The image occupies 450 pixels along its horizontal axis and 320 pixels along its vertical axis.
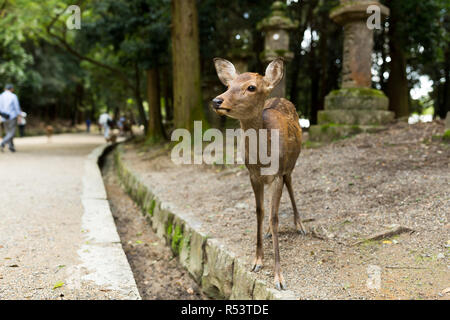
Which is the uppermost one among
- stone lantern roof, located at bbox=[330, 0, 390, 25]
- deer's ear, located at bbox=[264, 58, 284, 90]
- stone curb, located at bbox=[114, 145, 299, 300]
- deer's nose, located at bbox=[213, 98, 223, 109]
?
stone lantern roof, located at bbox=[330, 0, 390, 25]

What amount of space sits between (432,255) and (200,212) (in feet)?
9.89

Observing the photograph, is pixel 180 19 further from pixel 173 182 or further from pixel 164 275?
pixel 164 275

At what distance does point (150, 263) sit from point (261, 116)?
299cm

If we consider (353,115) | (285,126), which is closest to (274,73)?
(285,126)

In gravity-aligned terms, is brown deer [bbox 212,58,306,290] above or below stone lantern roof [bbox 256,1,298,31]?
below

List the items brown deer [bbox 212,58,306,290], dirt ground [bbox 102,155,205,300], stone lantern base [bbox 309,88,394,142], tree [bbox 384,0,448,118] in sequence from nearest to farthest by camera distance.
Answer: brown deer [bbox 212,58,306,290]
dirt ground [bbox 102,155,205,300]
stone lantern base [bbox 309,88,394,142]
tree [bbox 384,0,448,118]

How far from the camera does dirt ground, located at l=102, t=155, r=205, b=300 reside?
14.7 feet

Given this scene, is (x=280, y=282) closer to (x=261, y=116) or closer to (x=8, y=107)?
(x=261, y=116)

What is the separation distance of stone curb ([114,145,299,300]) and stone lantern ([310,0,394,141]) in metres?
4.41

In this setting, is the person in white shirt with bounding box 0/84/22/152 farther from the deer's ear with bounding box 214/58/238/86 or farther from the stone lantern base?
the deer's ear with bounding box 214/58/238/86

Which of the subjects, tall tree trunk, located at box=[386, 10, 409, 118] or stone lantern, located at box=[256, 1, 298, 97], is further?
tall tree trunk, located at box=[386, 10, 409, 118]

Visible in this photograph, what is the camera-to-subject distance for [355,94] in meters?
8.62

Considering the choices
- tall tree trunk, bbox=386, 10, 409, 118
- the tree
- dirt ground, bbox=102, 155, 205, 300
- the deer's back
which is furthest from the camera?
tall tree trunk, bbox=386, 10, 409, 118

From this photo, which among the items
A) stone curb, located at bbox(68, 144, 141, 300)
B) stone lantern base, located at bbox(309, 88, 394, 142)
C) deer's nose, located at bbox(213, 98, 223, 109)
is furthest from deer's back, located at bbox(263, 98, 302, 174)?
stone lantern base, located at bbox(309, 88, 394, 142)
